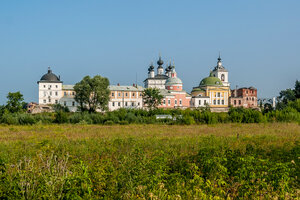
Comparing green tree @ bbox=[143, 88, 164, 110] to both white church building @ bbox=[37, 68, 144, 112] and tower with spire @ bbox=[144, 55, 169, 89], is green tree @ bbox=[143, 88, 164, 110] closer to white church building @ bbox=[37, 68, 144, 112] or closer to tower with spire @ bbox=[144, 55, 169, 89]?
white church building @ bbox=[37, 68, 144, 112]

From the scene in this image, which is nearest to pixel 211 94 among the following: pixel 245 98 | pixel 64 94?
pixel 245 98

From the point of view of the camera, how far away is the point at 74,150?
11242 mm

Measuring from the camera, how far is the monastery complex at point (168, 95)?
2635 inches

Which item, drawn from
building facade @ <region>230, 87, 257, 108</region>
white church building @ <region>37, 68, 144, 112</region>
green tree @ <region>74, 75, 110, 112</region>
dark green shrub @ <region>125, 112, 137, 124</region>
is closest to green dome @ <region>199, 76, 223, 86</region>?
building facade @ <region>230, 87, 257, 108</region>

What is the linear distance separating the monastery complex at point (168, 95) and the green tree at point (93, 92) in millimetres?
11342

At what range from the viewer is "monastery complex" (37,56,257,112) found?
66.9m

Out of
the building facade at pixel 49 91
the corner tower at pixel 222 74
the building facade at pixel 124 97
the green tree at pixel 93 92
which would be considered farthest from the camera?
the corner tower at pixel 222 74

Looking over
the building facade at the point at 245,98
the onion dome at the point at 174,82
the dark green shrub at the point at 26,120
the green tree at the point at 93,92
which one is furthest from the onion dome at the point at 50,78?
the building facade at the point at 245,98

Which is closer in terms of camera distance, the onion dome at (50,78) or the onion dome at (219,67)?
the onion dome at (50,78)

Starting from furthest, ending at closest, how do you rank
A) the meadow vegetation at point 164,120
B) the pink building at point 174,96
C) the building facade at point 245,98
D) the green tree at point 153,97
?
the building facade at point 245,98 → the pink building at point 174,96 → the green tree at point 153,97 → the meadow vegetation at point 164,120

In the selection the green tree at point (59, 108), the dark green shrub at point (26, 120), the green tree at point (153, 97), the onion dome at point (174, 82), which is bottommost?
the dark green shrub at point (26, 120)

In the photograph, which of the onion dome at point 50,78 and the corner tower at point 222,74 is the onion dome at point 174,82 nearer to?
the corner tower at point 222,74

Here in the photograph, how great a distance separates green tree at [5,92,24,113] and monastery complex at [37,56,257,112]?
15474 millimetres

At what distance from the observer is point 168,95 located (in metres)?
70.1
